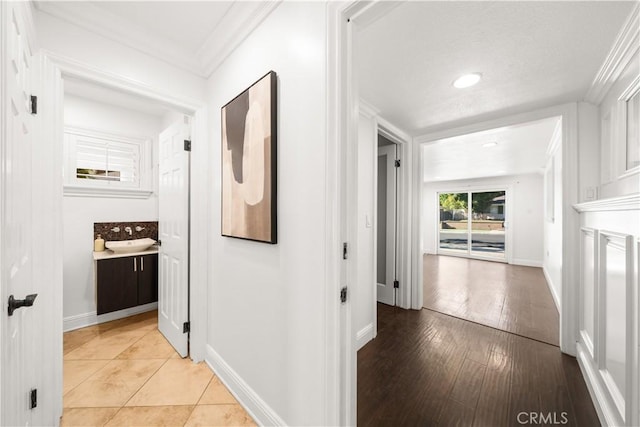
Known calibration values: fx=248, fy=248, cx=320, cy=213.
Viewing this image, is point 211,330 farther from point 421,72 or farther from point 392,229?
point 421,72

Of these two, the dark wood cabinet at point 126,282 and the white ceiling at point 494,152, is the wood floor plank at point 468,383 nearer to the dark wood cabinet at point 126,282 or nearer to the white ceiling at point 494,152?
the white ceiling at point 494,152

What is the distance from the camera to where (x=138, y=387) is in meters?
1.77

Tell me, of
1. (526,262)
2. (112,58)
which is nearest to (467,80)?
(112,58)

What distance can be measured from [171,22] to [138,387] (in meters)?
2.50

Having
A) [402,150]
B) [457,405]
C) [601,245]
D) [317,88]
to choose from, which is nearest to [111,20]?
[317,88]

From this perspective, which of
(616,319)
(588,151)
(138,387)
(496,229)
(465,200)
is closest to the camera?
(616,319)

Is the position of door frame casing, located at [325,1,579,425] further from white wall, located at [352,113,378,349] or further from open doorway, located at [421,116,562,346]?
open doorway, located at [421,116,562,346]

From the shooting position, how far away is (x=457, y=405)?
1652mm

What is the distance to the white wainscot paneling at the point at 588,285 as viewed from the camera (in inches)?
70.2

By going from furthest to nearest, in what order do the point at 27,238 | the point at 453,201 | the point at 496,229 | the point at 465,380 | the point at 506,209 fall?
1. the point at 453,201
2. the point at 496,229
3. the point at 506,209
4. the point at 465,380
5. the point at 27,238

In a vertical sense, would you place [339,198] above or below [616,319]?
above

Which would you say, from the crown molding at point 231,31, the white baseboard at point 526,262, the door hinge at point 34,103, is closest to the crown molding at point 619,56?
the crown molding at point 231,31

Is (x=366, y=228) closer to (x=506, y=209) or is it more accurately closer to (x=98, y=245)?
(x=98, y=245)

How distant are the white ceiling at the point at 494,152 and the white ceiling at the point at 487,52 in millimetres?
666
